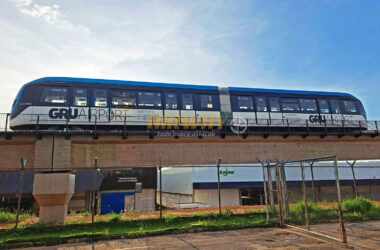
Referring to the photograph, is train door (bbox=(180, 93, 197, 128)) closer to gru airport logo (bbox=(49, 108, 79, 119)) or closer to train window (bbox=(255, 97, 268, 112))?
train window (bbox=(255, 97, 268, 112))

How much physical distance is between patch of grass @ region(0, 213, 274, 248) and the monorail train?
7247mm

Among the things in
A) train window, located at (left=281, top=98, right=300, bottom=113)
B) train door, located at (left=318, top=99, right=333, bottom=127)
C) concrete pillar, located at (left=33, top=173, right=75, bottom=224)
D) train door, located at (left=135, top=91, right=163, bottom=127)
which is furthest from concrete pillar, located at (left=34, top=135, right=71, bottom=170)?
train door, located at (left=318, top=99, right=333, bottom=127)

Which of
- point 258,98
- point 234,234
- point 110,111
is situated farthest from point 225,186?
point 234,234

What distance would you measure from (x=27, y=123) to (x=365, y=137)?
2423cm

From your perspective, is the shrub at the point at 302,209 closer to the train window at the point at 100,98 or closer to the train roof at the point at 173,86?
the train roof at the point at 173,86

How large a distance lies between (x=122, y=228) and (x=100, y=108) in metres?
8.89

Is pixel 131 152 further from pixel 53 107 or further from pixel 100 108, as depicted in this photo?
pixel 53 107

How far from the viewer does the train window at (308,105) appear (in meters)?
23.2

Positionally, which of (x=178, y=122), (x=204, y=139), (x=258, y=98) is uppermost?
(x=258, y=98)

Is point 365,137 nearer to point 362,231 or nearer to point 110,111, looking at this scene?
point 362,231

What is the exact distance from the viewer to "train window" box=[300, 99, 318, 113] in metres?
23.2

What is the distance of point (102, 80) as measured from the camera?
1922cm

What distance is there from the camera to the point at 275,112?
22.4m

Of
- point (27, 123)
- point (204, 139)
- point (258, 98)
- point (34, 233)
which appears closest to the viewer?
point (34, 233)
